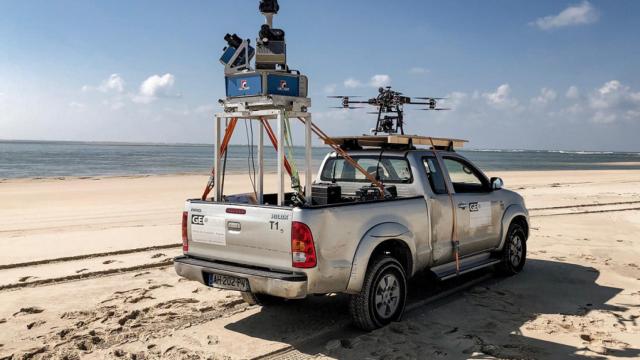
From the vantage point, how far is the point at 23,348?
4.70m

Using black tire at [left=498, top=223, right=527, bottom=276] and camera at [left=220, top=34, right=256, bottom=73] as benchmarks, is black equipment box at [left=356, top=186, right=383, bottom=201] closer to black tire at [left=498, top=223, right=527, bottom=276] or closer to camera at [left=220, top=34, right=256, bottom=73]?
camera at [left=220, top=34, right=256, bottom=73]

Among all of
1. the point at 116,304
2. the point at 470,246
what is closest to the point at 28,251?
the point at 116,304

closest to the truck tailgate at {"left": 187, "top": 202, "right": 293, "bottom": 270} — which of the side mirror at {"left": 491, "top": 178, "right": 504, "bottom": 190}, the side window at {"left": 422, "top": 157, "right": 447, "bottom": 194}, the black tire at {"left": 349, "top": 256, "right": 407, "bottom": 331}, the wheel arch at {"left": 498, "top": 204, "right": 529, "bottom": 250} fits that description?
the black tire at {"left": 349, "top": 256, "right": 407, "bottom": 331}

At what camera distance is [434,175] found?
21.2 feet

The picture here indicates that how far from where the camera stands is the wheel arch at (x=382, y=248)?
4918 mm

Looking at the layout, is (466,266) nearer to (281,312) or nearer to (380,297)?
(380,297)

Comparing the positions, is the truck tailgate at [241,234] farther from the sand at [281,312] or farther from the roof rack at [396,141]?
the roof rack at [396,141]

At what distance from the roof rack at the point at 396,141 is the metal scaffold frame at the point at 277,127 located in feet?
4.13

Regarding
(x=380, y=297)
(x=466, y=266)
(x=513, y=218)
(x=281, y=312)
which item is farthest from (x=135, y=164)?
(x=380, y=297)

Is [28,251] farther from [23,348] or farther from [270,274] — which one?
[270,274]

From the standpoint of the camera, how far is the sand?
4.70m

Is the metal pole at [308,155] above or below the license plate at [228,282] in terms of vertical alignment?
above

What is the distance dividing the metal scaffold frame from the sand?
4.33 feet

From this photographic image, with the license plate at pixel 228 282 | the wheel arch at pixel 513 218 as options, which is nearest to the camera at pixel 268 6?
the license plate at pixel 228 282
